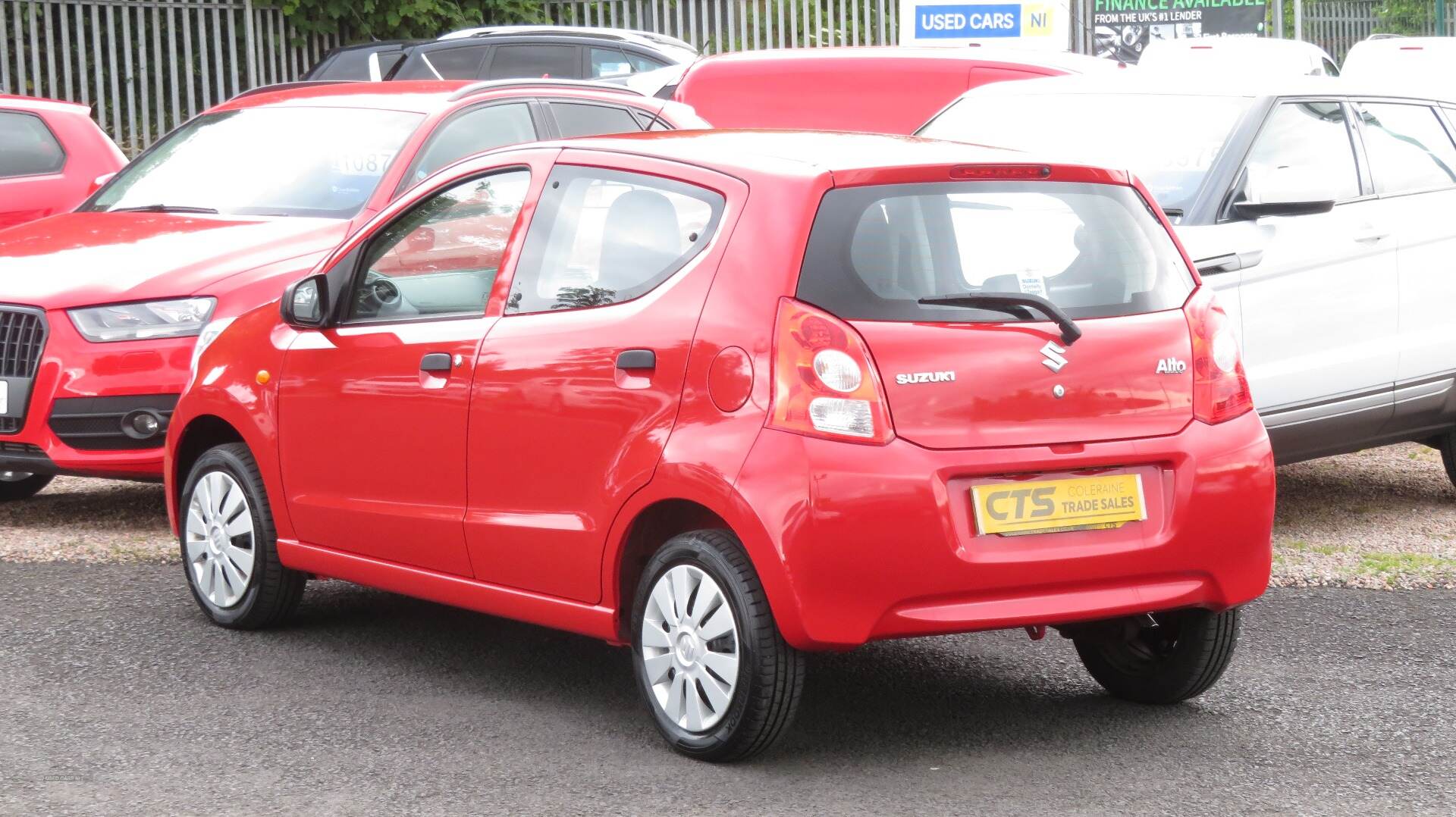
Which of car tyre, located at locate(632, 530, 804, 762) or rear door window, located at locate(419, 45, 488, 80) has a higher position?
rear door window, located at locate(419, 45, 488, 80)

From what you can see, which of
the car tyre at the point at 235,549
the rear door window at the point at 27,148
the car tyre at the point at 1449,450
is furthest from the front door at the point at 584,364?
the rear door window at the point at 27,148

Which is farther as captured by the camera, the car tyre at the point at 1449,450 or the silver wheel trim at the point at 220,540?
the car tyre at the point at 1449,450

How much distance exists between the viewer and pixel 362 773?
187 inches

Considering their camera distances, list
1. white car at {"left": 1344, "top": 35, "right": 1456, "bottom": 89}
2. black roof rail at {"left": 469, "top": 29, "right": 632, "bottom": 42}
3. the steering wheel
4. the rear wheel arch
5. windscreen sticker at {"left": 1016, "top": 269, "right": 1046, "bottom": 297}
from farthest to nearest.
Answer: black roof rail at {"left": 469, "top": 29, "right": 632, "bottom": 42} < white car at {"left": 1344, "top": 35, "right": 1456, "bottom": 89} < the steering wheel < the rear wheel arch < windscreen sticker at {"left": 1016, "top": 269, "right": 1046, "bottom": 297}

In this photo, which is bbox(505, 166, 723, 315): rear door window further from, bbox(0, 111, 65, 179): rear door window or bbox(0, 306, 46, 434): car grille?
bbox(0, 111, 65, 179): rear door window

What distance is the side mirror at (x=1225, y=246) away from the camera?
23.6ft

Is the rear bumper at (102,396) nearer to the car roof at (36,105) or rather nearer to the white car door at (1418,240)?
the car roof at (36,105)

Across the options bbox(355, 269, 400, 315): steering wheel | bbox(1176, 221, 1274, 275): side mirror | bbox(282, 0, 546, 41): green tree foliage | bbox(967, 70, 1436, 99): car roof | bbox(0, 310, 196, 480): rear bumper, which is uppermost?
bbox(282, 0, 546, 41): green tree foliage

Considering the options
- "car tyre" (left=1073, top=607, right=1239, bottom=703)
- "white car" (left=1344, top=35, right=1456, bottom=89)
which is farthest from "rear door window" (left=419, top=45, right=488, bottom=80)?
"car tyre" (left=1073, top=607, right=1239, bottom=703)

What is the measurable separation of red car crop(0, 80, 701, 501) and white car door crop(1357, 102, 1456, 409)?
3.33 m

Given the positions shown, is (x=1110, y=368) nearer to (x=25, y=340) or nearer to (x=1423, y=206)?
(x=1423, y=206)

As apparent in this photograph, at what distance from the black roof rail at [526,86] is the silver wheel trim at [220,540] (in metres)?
2.96

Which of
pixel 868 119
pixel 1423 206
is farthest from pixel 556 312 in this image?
pixel 868 119

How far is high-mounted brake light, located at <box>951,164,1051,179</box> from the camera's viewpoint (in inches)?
190
